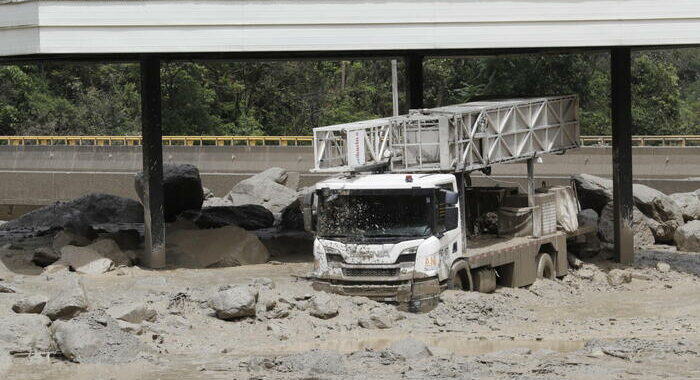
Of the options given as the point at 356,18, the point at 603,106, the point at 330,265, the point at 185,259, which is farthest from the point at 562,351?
the point at 603,106


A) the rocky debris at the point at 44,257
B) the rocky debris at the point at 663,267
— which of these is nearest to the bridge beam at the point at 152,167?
the rocky debris at the point at 44,257

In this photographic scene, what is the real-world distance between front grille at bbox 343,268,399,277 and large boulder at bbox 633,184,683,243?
14074 millimetres

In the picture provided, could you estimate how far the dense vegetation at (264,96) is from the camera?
60438 millimetres

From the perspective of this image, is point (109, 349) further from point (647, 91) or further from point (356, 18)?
point (647, 91)

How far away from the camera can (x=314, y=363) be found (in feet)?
60.6

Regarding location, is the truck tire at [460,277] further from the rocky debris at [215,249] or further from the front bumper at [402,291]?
the rocky debris at [215,249]

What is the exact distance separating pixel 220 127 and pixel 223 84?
7.17 ft

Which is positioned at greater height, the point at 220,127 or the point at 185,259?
the point at 220,127

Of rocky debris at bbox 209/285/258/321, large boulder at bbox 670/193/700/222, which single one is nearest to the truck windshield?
rocky debris at bbox 209/285/258/321

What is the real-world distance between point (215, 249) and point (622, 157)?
9748mm

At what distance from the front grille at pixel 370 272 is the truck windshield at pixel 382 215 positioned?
590 mm

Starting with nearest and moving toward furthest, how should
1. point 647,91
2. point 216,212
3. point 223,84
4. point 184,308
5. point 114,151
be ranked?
point 184,308, point 216,212, point 114,151, point 647,91, point 223,84

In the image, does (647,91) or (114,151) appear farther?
(647,91)

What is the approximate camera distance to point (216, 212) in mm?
35938
